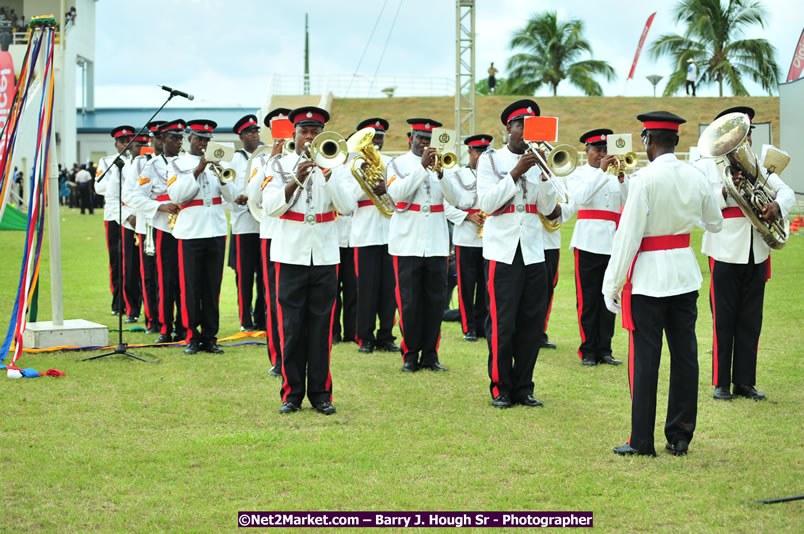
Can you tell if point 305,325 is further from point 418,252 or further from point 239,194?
point 239,194

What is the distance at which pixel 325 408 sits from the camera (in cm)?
720

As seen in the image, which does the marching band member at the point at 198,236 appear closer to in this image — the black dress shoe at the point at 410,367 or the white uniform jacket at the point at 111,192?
the black dress shoe at the point at 410,367

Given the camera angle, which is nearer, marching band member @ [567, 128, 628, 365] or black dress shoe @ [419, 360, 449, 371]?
black dress shoe @ [419, 360, 449, 371]

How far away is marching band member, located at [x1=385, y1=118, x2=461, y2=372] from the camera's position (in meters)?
9.10

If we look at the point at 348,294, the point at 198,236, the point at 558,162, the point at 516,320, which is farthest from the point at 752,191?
the point at 198,236

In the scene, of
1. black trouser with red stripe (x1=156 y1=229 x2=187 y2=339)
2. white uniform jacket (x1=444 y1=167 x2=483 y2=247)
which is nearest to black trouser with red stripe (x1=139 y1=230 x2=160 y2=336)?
black trouser with red stripe (x1=156 y1=229 x2=187 y2=339)

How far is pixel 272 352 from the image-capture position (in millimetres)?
8977

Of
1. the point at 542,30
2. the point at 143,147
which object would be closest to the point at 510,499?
the point at 143,147

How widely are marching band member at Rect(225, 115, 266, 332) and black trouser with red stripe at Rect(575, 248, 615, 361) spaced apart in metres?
3.62

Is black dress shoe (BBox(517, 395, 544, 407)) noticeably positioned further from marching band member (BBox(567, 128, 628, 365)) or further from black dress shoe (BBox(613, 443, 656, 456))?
marching band member (BBox(567, 128, 628, 365))

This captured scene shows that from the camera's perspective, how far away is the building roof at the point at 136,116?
52531mm

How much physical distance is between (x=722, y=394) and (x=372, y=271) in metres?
4.06

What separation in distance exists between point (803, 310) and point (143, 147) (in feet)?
29.6

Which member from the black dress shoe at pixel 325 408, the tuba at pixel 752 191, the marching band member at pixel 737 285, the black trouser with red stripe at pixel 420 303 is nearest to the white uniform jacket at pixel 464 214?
the black trouser with red stripe at pixel 420 303
